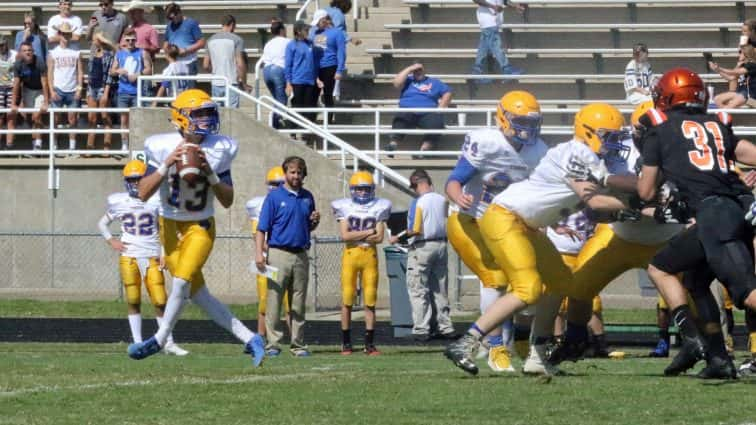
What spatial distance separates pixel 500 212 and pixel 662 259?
0.96 m

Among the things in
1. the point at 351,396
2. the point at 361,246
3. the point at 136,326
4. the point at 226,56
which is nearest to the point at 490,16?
the point at 226,56

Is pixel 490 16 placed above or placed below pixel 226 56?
above

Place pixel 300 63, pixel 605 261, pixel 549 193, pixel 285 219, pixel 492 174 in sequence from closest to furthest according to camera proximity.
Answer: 1. pixel 549 193
2. pixel 605 261
3. pixel 492 174
4. pixel 285 219
5. pixel 300 63

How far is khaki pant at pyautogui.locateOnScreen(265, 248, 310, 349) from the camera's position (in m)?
12.7

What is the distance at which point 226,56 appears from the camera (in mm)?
19734

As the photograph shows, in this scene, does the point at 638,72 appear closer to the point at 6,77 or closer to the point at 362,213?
the point at 362,213

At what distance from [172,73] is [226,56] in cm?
75

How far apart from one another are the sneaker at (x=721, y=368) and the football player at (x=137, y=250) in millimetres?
5909

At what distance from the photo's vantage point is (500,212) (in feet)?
28.6

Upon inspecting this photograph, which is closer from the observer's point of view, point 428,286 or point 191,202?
point 191,202

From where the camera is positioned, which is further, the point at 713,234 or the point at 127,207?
the point at 127,207

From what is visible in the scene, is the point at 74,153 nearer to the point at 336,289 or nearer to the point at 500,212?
the point at 336,289

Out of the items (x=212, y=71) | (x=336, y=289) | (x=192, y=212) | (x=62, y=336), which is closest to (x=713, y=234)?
(x=192, y=212)

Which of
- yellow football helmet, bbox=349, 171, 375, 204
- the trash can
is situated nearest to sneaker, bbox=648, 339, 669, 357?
yellow football helmet, bbox=349, 171, 375, 204
